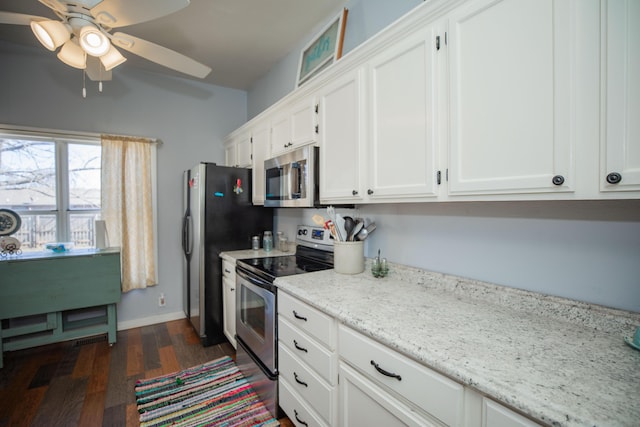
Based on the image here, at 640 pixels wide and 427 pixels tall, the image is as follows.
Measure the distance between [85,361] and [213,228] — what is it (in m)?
1.50

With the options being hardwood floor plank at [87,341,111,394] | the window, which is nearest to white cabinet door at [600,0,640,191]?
hardwood floor plank at [87,341,111,394]

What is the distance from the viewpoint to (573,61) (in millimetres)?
825

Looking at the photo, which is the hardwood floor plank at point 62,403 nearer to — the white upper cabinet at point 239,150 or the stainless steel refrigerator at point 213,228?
the stainless steel refrigerator at point 213,228

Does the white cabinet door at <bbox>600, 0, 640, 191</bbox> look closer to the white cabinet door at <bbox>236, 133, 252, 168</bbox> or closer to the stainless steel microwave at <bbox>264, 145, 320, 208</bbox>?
the stainless steel microwave at <bbox>264, 145, 320, 208</bbox>

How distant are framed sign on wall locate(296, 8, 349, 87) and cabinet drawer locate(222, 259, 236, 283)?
1.69 meters

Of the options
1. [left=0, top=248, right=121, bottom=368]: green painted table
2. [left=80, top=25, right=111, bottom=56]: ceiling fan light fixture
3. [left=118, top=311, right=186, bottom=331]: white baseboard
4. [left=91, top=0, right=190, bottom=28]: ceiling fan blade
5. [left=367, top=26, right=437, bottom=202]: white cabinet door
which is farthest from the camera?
[left=118, top=311, right=186, bottom=331]: white baseboard

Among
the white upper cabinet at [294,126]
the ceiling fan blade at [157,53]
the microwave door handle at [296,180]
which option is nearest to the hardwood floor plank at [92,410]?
the microwave door handle at [296,180]

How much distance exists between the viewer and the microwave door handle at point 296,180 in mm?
2053

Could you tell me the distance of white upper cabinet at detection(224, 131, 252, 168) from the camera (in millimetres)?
2980

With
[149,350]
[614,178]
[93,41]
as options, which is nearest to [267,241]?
[149,350]

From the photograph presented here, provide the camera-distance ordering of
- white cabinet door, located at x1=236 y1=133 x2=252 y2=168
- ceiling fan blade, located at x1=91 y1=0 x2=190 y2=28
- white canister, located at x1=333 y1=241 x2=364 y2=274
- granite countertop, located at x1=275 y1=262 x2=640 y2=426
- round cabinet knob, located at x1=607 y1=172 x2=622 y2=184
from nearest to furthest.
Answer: granite countertop, located at x1=275 y1=262 x2=640 y2=426
round cabinet knob, located at x1=607 y1=172 x2=622 y2=184
ceiling fan blade, located at x1=91 y1=0 x2=190 y2=28
white canister, located at x1=333 y1=241 x2=364 y2=274
white cabinet door, located at x1=236 y1=133 x2=252 y2=168

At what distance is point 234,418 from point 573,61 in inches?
91.4

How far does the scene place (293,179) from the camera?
211 centimetres

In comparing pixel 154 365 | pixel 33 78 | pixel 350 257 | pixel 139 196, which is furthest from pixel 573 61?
pixel 33 78
